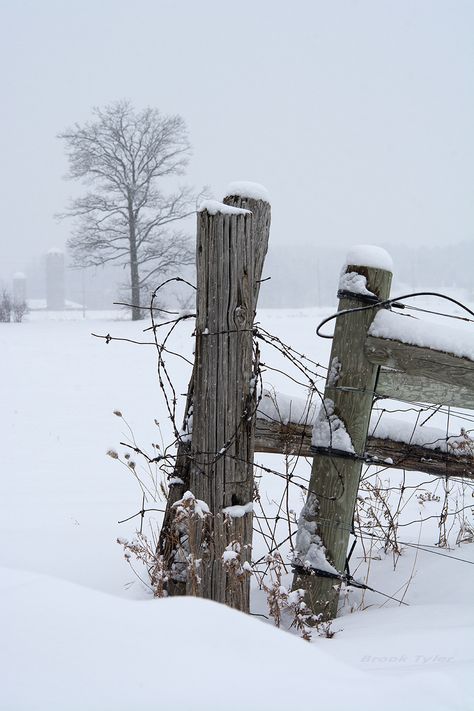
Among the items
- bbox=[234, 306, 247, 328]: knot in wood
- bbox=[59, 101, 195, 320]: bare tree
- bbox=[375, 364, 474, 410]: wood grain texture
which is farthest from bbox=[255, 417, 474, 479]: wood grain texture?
bbox=[59, 101, 195, 320]: bare tree

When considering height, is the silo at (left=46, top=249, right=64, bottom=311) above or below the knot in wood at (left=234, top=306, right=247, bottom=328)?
above

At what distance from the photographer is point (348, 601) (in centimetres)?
296

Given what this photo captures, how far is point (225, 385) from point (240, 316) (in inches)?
11.7

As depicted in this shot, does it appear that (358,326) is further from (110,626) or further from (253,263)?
(110,626)

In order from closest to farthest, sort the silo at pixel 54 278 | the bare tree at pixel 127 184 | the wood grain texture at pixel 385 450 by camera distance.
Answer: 1. the wood grain texture at pixel 385 450
2. the bare tree at pixel 127 184
3. the silo at pixel 54 278

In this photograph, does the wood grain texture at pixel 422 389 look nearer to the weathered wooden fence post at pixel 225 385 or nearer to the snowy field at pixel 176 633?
the weathered wooden fence post at pixel 225 385

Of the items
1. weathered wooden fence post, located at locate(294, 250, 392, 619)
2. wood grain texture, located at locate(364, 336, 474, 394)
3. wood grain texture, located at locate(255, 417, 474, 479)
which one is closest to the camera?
wood grain texture, located at locate(364, 336, 474, 394)

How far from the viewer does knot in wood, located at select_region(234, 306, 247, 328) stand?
8.25ft

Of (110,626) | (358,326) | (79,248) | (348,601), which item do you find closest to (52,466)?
(348,601)

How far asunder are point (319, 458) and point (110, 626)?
159 centimetres

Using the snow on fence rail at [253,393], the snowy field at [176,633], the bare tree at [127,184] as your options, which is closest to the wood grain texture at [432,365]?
the snow on fence rail at [253,393]

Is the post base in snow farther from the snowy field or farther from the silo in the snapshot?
the silo

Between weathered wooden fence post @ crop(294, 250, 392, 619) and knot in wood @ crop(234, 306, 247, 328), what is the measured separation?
438 mm

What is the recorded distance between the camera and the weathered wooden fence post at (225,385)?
250cm
